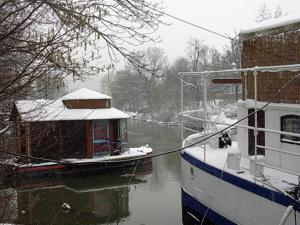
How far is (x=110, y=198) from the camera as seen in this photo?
1446 cm

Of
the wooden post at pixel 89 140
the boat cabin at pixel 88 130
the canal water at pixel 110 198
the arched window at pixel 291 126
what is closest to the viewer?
the arched window at pixel 291 126

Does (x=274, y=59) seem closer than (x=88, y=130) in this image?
Yes

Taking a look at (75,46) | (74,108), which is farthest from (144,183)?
(75,46)

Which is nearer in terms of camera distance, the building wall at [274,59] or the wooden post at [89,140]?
the building wall at [274,59]

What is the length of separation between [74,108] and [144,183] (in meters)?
5.55

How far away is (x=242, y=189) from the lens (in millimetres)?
5711

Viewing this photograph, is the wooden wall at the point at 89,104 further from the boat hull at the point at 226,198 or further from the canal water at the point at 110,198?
the boat hull at the point at 226,198

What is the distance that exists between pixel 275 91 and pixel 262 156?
1.29 metres

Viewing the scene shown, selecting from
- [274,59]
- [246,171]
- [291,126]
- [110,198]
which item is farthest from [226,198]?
[110,198]

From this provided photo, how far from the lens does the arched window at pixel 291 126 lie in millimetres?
5879

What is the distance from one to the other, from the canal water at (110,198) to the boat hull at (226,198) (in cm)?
387

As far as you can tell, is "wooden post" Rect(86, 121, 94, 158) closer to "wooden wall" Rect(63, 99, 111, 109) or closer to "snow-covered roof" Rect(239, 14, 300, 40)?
"wooden wall" Rect(63, 99, 111, 109)

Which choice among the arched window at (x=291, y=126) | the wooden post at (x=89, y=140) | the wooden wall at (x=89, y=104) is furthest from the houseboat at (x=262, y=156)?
the wooden wall at (x=89, y=104)

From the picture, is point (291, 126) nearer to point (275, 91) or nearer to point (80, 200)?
point (275, 91)
